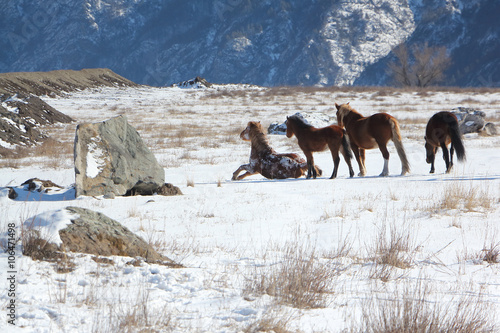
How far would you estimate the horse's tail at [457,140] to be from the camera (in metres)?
10.3

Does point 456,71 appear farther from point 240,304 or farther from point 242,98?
point 240,304

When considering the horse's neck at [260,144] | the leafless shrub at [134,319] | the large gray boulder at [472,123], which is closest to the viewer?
the leafless shrub at [134,319]

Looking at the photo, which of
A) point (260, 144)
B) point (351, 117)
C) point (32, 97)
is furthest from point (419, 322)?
point (32, 97)

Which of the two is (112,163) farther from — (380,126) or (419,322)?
(419,322)

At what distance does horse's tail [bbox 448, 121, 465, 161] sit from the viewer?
1034cm

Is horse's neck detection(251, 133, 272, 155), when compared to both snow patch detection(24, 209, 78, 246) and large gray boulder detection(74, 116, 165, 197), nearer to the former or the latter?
large gray boulder detection(74, 116, 165, 197)

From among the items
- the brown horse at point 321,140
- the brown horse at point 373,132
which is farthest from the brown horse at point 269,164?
the brown horse at point 373,132

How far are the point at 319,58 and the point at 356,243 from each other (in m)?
194

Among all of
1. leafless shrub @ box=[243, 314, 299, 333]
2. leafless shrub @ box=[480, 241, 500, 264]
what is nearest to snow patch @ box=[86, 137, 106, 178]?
leafless shrub @ box=[243, 314, 299, 333]

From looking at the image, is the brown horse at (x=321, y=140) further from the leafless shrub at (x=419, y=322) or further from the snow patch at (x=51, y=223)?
the leafless shrub at (x=419, y=322)

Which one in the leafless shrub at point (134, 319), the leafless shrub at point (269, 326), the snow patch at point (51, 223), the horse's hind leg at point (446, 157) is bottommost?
the leafless shrub at point (269, 326)

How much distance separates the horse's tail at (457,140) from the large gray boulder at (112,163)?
621cm

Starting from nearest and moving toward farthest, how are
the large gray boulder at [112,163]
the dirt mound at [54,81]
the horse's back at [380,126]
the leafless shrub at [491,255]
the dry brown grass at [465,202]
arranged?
the leafless shrub at [491,255], the dry brown grass at [465,202], the large gray boulder at [112,163], the horse's back at [380,126], the dirt mound at [54,81]

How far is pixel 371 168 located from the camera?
1285cm
